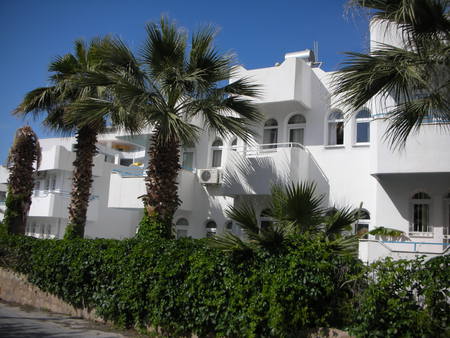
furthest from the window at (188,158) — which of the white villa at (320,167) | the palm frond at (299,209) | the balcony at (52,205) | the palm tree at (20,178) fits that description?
the palm frond at (299,209)

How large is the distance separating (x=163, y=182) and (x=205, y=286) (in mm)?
4441

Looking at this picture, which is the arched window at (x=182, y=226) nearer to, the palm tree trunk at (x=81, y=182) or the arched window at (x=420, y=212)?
the palm tree trunk at (x=81, y=182)

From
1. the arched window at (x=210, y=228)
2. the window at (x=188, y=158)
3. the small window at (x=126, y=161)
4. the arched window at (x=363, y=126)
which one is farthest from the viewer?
the small window at (x=126, y=161)

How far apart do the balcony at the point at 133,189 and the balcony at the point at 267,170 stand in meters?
2.35

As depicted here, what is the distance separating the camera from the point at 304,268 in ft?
28.2

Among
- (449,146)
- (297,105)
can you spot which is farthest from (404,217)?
(297,105)

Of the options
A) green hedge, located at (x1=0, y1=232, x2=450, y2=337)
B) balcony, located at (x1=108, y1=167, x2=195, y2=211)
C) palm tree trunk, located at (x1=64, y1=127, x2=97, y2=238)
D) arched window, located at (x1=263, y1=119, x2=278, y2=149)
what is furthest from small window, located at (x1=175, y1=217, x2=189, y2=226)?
green hedge, located at (x1=0, y1=232, x2=450, y2=337)

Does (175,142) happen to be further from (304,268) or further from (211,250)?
(304,268)

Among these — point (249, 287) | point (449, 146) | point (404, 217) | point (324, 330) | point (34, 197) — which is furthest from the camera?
point (34, 197)

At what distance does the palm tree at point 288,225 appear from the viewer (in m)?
9.03

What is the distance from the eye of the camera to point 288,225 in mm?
9750

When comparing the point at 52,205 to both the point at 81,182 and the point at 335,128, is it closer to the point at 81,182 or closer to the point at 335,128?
the point at 81,182

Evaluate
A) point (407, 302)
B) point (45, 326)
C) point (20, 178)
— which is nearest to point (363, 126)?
point (407, 302)

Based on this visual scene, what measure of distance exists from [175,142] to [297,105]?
5955 millimetres
